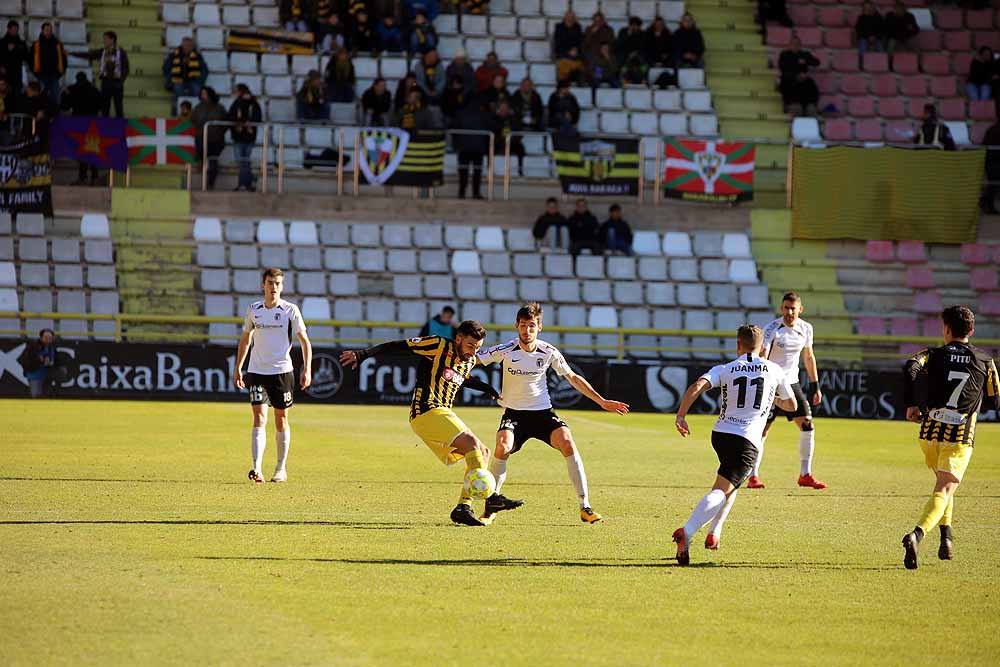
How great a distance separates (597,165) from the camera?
→ 2962cm

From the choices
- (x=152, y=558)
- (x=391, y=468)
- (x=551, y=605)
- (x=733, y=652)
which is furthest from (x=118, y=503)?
(x=733, y=652)

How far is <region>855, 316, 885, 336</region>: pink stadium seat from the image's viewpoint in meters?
29.7

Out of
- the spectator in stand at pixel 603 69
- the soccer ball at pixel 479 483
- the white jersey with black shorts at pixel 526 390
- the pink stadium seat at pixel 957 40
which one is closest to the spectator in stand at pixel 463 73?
the spectator in stand at pixel 603 69

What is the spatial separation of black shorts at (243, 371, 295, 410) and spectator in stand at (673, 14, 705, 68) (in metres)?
21.3

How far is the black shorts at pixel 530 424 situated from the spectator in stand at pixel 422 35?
2180cm

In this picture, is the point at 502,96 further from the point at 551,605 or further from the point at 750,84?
the point at 551,605

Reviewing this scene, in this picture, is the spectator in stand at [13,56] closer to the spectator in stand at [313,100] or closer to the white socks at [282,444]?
the spectator in stand at [313,100]

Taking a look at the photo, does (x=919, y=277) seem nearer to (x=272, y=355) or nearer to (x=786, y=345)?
(x=786, y=345)

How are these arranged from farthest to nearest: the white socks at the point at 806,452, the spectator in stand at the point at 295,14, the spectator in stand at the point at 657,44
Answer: the spectator in stand at the point at 657,44
the spectator in stand at the point at 295,14
the white socks at the point at 806,452

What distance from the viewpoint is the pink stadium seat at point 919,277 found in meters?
30.8

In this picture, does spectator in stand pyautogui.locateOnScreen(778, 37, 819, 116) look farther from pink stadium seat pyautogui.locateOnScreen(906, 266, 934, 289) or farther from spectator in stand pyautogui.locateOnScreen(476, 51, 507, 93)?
spectator in stand pyautogui.locateOnScreen(476, 51, 507, 93)

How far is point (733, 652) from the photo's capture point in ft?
23.5

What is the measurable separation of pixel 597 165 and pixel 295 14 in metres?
7.87

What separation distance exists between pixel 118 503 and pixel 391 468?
4.29 metres
